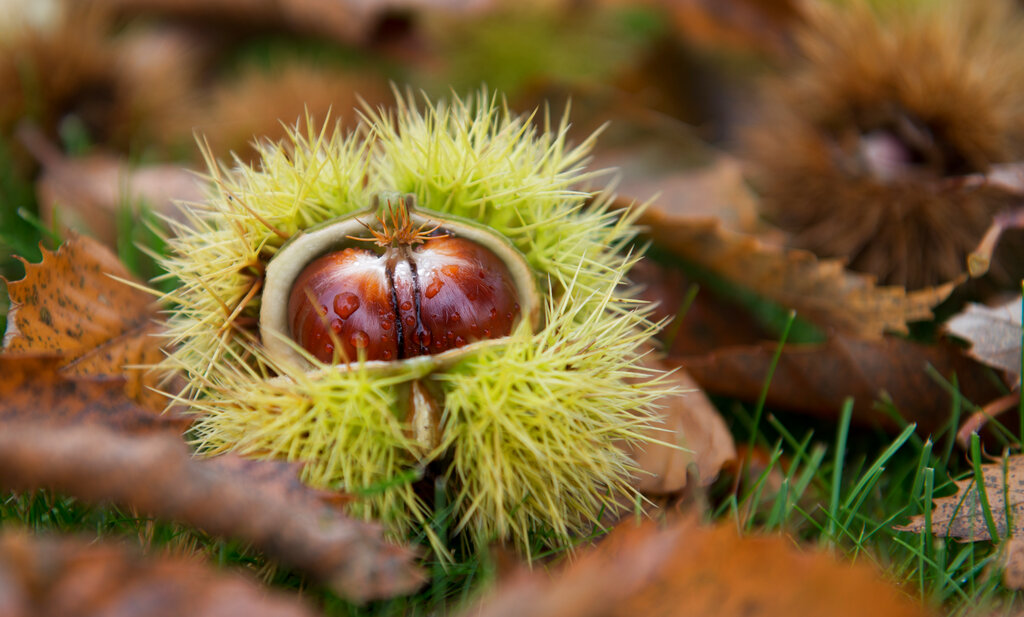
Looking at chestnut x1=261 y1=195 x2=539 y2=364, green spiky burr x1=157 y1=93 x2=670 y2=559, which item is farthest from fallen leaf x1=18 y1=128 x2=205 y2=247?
chestnut x1=261 y1=195 x2=539 y2=364

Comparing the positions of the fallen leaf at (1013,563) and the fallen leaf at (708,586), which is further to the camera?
the fallen leaf at (1013,563)

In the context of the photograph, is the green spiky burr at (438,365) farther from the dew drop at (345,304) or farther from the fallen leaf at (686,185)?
the fallen leaf at (686,185)

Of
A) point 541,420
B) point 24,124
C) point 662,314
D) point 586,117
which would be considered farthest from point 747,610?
point 24,124

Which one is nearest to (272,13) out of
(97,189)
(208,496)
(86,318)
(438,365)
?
(97,189)

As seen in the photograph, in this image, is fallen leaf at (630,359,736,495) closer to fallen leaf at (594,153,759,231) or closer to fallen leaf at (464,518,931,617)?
fallen leaf at (464,518,931,617)

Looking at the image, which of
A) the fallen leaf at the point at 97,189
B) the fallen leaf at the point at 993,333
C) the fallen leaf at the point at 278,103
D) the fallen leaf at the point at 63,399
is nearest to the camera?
the fallen leaf at the point at 63,399

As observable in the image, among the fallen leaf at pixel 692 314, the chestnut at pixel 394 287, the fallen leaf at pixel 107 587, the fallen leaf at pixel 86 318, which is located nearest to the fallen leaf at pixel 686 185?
the fallen leaf at pixel 692 314
